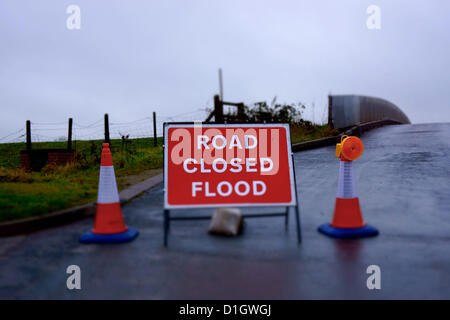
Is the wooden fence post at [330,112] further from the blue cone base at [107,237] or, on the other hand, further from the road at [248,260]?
the blue cone base at [107,237]

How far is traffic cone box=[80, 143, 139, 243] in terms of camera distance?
18.1 ft

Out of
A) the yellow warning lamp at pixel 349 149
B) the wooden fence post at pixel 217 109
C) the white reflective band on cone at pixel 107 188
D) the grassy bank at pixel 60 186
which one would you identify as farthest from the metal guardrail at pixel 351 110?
the white reflective band on cone at pixel 107 188

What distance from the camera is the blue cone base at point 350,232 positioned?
5.54 meters

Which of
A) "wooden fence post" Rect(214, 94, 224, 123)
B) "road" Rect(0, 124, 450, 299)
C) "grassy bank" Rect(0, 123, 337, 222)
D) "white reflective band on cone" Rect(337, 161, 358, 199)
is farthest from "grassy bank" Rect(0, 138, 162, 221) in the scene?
"white reflective band on cone" Rect(337, 161, 358, 199)

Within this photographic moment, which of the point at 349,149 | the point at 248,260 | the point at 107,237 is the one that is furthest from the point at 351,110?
the point at 248,260

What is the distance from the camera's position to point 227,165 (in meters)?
5.75

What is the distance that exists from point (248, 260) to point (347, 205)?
5.75ft

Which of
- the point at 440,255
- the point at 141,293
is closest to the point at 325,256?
the point at 440,255

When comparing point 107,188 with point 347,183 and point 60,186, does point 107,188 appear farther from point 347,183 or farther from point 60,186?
point 60,186

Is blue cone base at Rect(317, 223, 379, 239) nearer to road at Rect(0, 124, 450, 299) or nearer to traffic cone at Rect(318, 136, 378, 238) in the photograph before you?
traffic cone at Rect(318, 136, 378, 238)

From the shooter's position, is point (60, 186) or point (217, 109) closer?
point (60, 186)

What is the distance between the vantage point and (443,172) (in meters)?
10.5

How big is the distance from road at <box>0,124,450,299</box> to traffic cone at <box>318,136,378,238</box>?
20 cm
